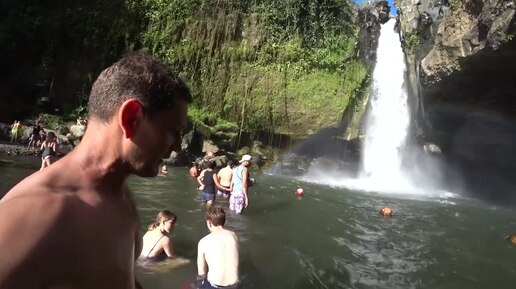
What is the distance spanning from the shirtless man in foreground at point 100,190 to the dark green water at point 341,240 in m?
4.59

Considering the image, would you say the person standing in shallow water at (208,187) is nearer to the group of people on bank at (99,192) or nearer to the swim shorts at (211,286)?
the swim shorts at (211,286)

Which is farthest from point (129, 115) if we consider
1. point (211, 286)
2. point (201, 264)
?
point (201, 264)

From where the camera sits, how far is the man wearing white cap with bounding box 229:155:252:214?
10320 mm

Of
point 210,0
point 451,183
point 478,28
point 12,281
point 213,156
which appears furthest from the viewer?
point 210,0

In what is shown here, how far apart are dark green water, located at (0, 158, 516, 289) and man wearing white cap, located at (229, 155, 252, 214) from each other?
32cm

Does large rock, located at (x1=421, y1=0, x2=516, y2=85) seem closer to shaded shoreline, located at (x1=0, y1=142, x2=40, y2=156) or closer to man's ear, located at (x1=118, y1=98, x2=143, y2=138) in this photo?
man's ear, located at (x1=118, y1=98, x2=143, y2=138)

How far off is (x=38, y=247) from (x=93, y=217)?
22cm

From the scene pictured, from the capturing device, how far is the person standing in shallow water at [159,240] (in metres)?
6.13

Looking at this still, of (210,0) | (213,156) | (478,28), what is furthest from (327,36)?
(478,28)

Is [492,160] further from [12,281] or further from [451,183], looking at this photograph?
[12,281]

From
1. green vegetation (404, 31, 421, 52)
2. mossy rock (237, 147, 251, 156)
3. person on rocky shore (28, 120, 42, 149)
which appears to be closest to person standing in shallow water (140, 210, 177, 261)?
person on rocky shore (28, 120, 42, 149)

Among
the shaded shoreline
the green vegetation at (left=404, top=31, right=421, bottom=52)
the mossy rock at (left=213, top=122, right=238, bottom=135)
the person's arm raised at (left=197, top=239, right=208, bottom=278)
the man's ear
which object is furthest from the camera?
the mossy rock at (left=213, top=122, right=238, bottom=135)

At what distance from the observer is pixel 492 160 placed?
23.1 metres

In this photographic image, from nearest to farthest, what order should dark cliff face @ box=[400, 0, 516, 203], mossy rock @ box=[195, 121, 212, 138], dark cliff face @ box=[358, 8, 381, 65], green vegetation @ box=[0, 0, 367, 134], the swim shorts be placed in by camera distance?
the swim shorts < dark cliff face @ box=[400, 0, 516, 203] < mossy rock @ box=[195, 121, 212, 138] < green vegetation @ box=[0, 0, 367, 134] < dark cliff face @ box=[358, 8, 381, 65]
